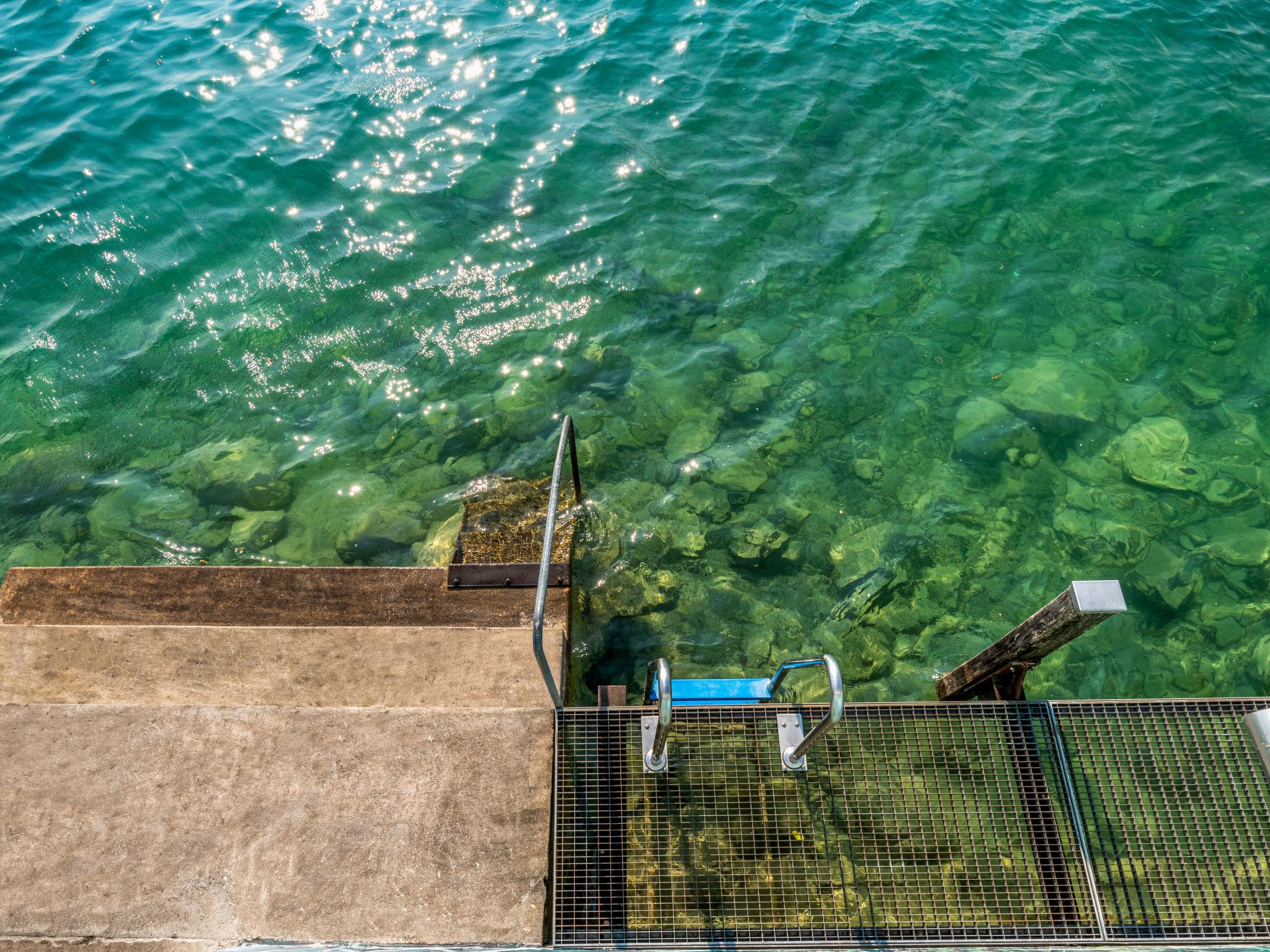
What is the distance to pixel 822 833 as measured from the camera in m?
4.17

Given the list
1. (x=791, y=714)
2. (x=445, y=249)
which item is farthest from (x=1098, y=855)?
(x=445, y=249)

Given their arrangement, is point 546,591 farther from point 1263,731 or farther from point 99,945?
point 1263,731

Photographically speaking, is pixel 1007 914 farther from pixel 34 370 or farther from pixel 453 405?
pixel 34 370

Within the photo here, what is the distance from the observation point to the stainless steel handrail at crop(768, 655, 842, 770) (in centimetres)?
331

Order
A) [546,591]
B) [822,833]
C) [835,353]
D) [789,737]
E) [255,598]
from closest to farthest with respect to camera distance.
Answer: [822,833], [789,737], [546,591], [255,598], [835,353]

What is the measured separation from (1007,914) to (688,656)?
2.54 metres

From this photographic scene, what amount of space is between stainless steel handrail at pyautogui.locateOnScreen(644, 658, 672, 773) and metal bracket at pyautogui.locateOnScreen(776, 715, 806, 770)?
0.64m

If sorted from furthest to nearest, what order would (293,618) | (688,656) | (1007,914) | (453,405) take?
(453,405)
(688,656)
(293,618)
(1007,914)

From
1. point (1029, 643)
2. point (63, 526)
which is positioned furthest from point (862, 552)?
point (63, 526)

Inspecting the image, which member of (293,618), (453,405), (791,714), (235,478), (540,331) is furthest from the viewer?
(540,331)

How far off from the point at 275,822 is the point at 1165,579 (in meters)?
6.69

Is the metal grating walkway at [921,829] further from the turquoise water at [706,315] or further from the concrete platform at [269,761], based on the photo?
the turquoise water at [706,315]

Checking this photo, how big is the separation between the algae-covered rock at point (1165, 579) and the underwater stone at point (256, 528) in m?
7.30

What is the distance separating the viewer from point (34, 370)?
319 inches
